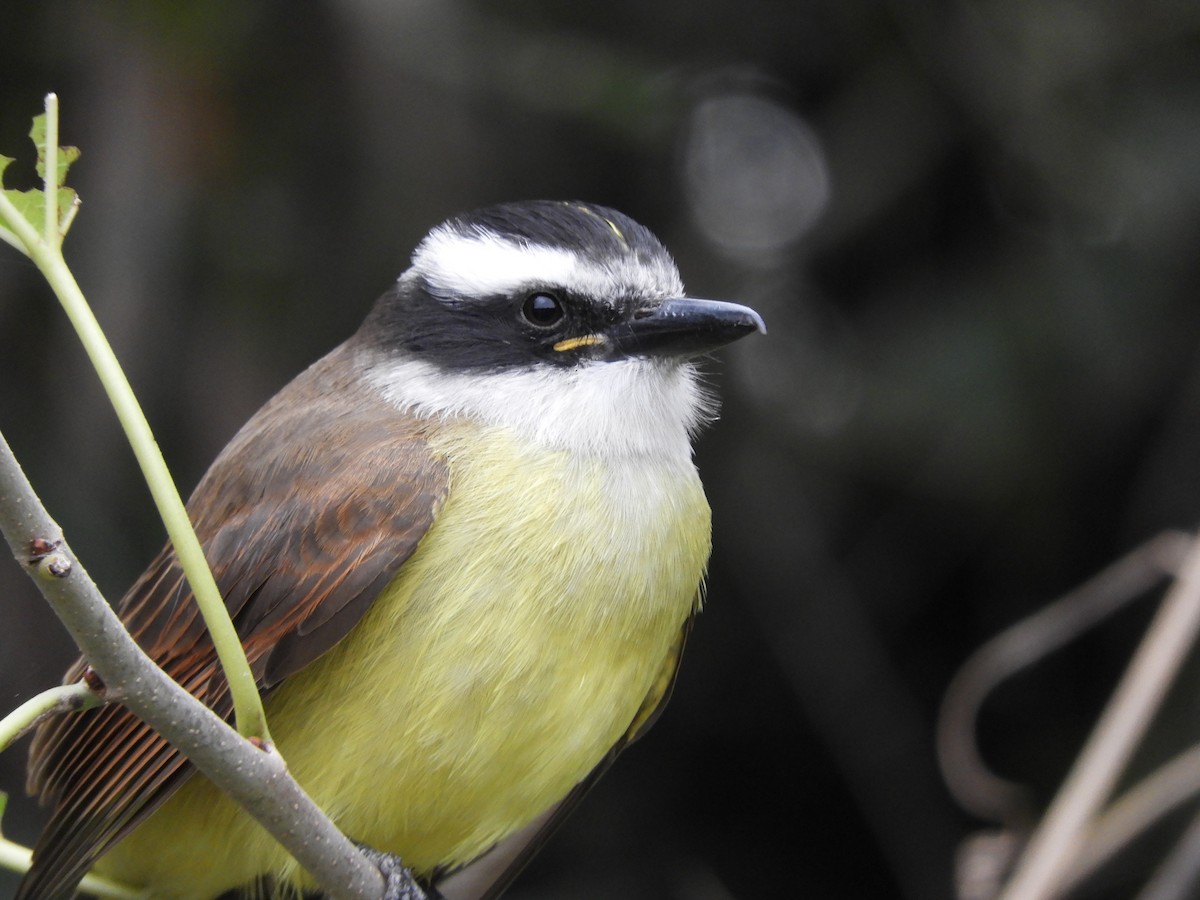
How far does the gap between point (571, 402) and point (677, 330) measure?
0.77ft

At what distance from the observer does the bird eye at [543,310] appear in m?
2.67

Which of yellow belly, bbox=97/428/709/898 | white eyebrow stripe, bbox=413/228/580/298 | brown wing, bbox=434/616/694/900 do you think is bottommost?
brown wing, bbox=434/616/694/900

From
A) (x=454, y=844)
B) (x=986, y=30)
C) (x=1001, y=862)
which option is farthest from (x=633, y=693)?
(x=986, y=30)

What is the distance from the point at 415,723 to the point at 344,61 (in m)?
2.49

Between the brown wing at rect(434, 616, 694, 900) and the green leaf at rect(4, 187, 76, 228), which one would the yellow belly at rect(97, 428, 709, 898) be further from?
the green leaf at rect(4, 187, 76, 228)

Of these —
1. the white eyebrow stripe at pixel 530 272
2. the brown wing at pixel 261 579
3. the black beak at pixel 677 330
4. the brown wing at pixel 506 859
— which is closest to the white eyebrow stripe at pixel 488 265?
the white eyebrow stripe at pixel 530 272

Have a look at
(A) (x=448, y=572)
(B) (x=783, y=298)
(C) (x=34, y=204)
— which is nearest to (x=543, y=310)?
(A) (x=448, y=572)

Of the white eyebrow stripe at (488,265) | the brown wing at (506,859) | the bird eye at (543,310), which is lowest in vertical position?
the brown wing at (506,859)

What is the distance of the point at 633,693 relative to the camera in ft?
8.46

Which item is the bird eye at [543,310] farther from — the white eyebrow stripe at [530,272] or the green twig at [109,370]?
the green twig at [109,370]

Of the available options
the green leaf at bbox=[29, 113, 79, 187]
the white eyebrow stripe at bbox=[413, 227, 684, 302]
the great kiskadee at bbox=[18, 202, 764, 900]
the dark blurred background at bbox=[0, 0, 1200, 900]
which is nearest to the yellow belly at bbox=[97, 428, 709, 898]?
the great kiskadee at bbox=[18, 202, 764, 900]

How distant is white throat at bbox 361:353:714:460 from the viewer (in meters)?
2.60

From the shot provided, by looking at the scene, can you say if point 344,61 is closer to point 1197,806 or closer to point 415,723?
point 415,723

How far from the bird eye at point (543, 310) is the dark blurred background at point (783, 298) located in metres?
1.50
